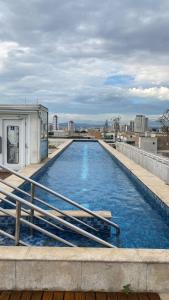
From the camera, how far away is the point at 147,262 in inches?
132

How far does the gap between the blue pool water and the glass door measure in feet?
3.51

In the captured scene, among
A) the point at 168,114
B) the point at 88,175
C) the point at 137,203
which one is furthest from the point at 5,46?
the point at 168,114

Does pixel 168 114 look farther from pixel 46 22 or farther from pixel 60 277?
pixel 60 277

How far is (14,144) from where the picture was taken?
1285 centimetres

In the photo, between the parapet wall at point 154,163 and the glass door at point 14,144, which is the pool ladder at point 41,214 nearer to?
the parapet wall at point 154,163

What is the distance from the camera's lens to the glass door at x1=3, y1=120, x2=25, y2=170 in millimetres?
12695

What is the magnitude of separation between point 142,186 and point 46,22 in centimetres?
623

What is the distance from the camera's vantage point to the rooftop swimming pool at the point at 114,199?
5.70 metres

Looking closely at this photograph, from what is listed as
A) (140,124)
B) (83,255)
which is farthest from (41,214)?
(140,124)

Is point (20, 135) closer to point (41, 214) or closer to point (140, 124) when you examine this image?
point (41, 214)

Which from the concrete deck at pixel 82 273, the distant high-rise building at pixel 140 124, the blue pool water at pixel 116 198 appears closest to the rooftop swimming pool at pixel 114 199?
the blue pool water at pixel 116 198

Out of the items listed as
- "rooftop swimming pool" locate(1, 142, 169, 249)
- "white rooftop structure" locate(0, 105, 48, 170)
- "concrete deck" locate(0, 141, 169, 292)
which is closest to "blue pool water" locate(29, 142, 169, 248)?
"rooftop swimming pool" locate(1, 142, 169, 249)

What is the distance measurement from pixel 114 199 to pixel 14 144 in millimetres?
5550

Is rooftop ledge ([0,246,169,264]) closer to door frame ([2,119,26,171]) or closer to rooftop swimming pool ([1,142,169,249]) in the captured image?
rooftop swimming pool ([1,142,169,249])
